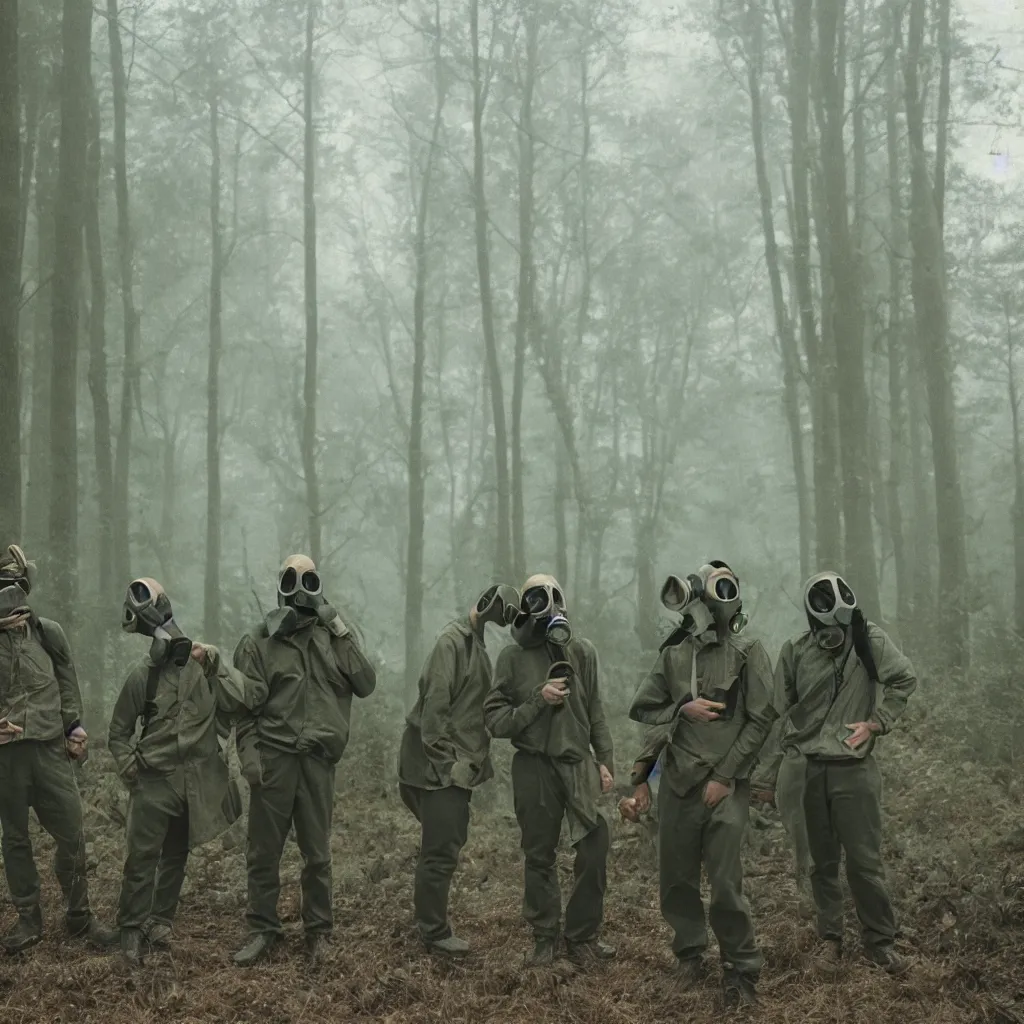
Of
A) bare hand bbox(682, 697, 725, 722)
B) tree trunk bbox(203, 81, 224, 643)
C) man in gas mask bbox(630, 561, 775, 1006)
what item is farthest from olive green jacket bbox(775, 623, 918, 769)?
tree trunk bbox(203, 81, 224, 643)

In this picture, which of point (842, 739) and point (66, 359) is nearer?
point (842, 739)

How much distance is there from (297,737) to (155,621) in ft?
3.85

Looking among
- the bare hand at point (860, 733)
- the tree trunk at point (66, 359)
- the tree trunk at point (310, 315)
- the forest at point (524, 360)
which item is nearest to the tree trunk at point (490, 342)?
the forest at point (524, 360)

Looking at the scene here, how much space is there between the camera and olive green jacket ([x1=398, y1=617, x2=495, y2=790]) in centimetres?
672

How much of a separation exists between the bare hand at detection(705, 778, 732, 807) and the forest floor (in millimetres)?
1071

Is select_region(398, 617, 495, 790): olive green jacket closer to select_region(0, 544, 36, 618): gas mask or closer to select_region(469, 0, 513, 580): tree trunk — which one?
select_region(0, 544, 36, 618): gas mask

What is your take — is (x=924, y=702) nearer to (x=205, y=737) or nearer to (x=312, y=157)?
(x=205, y=737)

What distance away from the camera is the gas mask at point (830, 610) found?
6.35 metres

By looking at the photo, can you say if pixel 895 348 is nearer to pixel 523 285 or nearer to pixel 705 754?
pixel 523 285

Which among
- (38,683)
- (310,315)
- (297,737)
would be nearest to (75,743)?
(38,683)

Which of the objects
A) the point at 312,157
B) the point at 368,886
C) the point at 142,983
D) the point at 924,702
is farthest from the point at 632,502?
the point at 142,983

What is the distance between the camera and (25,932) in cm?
656

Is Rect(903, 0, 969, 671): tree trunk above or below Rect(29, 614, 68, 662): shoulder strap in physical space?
above

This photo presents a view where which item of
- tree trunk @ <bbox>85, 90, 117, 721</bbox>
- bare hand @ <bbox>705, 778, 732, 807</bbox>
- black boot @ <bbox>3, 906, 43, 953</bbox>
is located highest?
tree trunk @ <bbox>85, 90, 117, 721</bbox>
